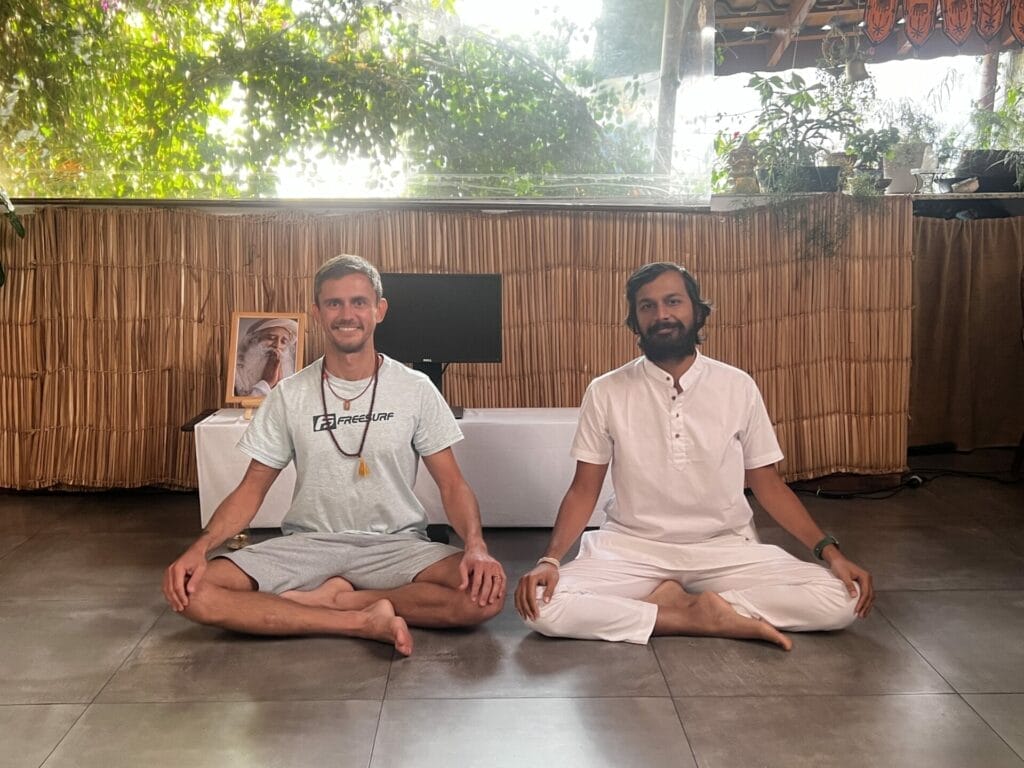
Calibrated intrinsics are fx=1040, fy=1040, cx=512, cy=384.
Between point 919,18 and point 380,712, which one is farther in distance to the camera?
point 919,18

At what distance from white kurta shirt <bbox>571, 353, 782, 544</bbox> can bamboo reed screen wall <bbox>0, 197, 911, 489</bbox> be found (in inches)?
64.7

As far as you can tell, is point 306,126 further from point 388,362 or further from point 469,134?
point 388,362

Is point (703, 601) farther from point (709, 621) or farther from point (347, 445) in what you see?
point (347, 445)

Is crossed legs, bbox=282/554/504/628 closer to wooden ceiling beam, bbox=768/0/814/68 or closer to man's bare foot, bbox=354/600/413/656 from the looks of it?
man's bare foot, bbox=354/600/413/656

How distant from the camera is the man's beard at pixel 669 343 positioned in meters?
3.11

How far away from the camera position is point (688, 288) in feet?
10.4

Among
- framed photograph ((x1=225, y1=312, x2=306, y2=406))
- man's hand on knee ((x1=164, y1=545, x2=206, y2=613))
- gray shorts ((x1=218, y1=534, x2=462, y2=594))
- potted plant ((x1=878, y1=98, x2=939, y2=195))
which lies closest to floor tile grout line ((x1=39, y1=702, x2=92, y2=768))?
man's hand on knee ((x1=164, y1=545, x2=206, y2=613))

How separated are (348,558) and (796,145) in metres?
2.87

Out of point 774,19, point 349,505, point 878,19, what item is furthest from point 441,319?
point 774,19

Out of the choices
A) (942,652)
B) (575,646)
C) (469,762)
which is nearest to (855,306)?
(942,652)

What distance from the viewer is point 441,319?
4.38 meters

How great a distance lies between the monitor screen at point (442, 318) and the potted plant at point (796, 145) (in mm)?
1379

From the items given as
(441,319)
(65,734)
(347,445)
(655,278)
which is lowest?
(65,734)

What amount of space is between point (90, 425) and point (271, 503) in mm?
1140
